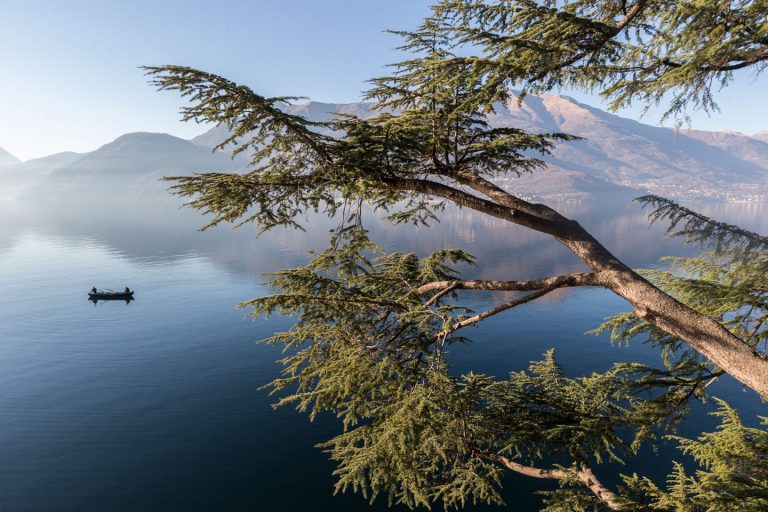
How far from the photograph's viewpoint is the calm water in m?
20.8

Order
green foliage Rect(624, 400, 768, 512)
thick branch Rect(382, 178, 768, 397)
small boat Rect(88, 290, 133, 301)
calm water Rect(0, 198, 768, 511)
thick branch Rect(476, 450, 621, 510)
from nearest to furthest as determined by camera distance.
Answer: green foliage Rect(624, 400, 768, 512) → thick branch Rect(382, 178, 768, 397) → thick branch Rect(476, 450, 621, 510) → calm water Rect(0, 198, 768, 511) → small boat Rect(88, 290, 133, 301)

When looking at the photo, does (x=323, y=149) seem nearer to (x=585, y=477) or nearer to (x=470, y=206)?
(x=470, y=206)

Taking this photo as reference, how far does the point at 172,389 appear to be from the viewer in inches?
1240

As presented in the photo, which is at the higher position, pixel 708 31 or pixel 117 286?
pixel 708 31

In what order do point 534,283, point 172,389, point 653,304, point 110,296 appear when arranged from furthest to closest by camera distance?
point 110,296
point 172,389
point 534,283
point 653,304

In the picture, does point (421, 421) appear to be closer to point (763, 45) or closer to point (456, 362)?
point (763, 45)

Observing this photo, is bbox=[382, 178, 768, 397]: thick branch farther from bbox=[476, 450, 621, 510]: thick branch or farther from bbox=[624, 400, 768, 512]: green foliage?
bbox=[476, 450, 621, 510]: thick branch

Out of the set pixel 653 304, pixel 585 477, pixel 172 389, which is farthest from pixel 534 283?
Answer: pixel 172 389

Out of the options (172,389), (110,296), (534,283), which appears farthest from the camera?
(110,296)

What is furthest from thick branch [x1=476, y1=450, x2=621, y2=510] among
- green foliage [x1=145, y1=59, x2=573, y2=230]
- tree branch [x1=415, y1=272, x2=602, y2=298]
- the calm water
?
the calm water

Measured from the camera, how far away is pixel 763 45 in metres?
4.89

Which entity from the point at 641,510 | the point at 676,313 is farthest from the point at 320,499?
the point at 676,313

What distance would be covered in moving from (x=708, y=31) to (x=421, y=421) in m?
6.75

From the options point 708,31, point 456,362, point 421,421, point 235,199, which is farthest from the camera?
point 456,362
